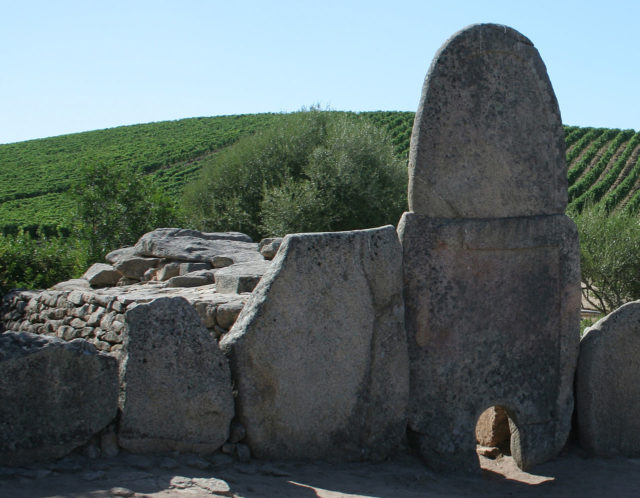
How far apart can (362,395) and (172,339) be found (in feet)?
4.60

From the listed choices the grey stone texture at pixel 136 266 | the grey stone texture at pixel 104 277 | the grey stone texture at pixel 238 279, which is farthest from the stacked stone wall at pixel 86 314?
the grey stone texture at pixel 136 266

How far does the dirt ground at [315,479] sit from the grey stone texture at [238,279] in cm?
241

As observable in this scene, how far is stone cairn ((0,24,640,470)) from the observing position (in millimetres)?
4422

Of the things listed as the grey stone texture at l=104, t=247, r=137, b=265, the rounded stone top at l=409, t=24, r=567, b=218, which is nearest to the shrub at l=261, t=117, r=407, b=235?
the grey stone texture at l=104, t=247, r=137, b=265

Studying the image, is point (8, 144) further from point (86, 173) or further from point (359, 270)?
point (359, 270)

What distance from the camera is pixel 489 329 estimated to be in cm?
A: 547

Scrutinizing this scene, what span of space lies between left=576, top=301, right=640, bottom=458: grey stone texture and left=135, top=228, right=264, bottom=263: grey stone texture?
409 centimetres

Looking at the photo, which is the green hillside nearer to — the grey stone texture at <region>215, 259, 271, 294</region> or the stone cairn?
the grey stone texture at <region>215, 259, 271, 294</region>

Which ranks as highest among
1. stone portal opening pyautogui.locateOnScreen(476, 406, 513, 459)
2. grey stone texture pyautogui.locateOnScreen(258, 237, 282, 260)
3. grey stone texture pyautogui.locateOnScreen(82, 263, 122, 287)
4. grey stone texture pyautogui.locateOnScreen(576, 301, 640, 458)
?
grey stone texture pyautogui.locateOnScreen(258, 237, 282, 260)

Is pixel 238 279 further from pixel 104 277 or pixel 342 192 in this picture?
pixel 342 192

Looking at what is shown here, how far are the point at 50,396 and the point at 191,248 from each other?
16.4 feet

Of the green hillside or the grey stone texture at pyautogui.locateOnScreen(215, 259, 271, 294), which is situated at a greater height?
the green hillside

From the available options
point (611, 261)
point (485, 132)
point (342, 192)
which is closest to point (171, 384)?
point (485, 132)

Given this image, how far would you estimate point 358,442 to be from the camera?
502cm
